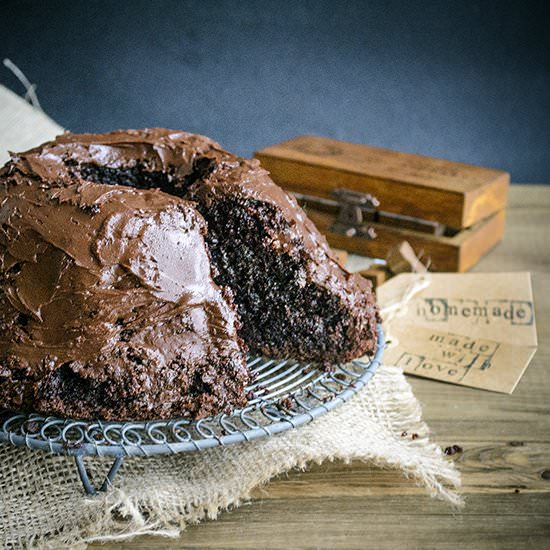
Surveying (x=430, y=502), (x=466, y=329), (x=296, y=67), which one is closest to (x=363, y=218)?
(x=466, y=329)

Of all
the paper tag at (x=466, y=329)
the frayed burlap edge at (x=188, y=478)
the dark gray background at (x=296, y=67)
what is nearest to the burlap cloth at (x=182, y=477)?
the frayed burlap edge at (x=188, y=478)

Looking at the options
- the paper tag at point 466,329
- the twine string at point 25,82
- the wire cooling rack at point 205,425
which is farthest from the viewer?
the twine string at point 25,82

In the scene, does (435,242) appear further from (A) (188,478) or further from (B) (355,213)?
(A) (188,478)

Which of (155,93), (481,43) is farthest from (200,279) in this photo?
(481,43)

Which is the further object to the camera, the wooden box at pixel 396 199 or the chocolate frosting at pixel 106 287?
the wooden box at pixel 396 199

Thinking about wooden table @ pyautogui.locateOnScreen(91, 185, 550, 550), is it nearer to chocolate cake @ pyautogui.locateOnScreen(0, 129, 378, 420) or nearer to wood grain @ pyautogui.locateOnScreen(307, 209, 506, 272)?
chocolate cake @ pyautogui.locateOnScreen(0, 129, 378, 420)

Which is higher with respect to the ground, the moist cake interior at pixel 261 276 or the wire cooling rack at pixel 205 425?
the moist cake interior at pixel 261 276

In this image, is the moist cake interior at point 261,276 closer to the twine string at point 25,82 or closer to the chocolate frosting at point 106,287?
the chocolate frosting at point 106,287
